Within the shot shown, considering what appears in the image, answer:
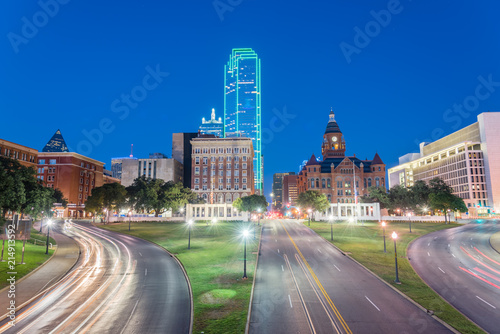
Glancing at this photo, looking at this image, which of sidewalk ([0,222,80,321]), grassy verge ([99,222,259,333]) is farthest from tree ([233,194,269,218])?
sidewalk ([0,222,80,321])

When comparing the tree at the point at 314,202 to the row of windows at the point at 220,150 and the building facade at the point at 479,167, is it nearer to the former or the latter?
the row of windows at the point at 220,150

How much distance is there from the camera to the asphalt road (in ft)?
76.2

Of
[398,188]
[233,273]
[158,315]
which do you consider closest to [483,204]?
[398,188]

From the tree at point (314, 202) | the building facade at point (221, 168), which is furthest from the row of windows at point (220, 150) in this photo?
the tree at point (314, 202)

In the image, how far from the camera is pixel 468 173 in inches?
5453

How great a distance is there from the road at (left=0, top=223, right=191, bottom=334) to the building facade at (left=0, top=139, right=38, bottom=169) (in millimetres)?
73173

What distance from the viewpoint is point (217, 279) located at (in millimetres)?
29922

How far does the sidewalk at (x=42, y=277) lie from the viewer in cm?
2410

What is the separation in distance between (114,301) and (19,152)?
9616cm

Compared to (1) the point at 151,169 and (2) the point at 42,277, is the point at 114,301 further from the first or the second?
(1) the point at 151,169

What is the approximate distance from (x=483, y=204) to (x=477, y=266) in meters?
126

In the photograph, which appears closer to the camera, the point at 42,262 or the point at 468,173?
the point at 42,262

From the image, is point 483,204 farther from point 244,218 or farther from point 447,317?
point 447,317

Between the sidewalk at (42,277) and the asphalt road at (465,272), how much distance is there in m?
35.6
